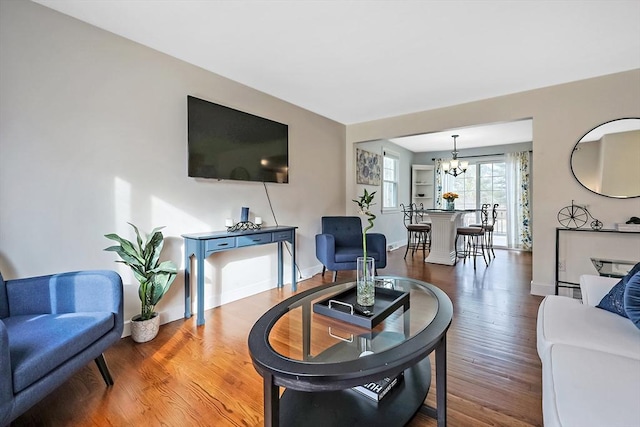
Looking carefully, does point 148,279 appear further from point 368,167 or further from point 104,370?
point 368,167

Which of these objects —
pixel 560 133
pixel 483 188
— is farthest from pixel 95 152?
pixel 483 188

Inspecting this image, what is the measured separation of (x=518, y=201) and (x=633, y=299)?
566 cm

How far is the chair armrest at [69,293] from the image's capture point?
1.62 m

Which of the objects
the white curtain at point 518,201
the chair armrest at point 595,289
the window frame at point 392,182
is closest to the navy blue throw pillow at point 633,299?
the chair armrest at point 595,289

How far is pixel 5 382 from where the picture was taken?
1062mm

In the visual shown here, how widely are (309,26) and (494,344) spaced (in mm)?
2712

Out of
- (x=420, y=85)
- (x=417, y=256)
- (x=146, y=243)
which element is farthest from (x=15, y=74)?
(x=417, y=256)

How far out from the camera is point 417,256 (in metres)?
5.56

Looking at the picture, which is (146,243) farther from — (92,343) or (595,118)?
(595,118)

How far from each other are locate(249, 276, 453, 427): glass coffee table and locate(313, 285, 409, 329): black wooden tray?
0.07ft

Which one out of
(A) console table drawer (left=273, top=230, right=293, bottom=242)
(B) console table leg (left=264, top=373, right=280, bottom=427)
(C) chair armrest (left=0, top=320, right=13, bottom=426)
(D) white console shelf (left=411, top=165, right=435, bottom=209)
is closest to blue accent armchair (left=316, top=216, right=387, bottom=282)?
(A) console table drawer (left=273, top=230, right=293, bottom=242)

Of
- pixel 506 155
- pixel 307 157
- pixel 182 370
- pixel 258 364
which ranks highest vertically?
pixel 506 155

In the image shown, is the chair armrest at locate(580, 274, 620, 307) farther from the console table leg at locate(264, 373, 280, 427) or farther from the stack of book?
the console table leg at locate(264, 373, 280, 427)

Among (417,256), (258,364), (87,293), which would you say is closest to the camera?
(258,364)
